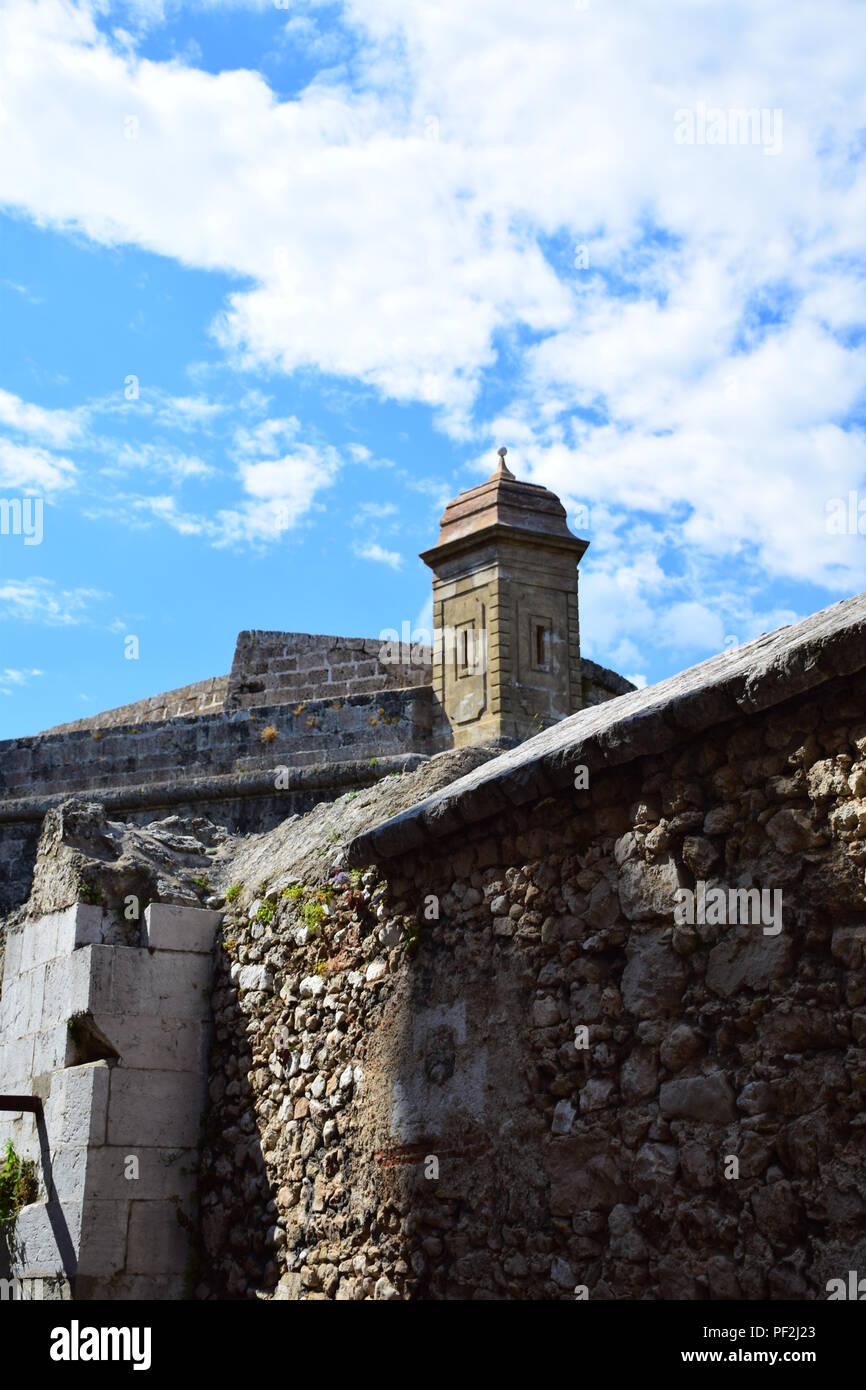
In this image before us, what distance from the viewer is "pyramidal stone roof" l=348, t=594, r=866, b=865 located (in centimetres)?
398

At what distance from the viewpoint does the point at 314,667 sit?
19.5m

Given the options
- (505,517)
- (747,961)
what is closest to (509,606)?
(505,517)

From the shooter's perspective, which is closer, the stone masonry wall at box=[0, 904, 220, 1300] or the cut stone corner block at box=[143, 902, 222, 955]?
the stone masonry wall at box=[0, 904, 220, 1300]

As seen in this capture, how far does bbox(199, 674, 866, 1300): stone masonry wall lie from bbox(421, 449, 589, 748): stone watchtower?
427 inches

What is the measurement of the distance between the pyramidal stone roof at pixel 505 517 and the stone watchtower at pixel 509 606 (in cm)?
1

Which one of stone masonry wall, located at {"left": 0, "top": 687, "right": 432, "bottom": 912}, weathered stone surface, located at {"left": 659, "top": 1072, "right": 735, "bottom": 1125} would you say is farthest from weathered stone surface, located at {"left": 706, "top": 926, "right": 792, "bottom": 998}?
stone masonry wall, located at {"left": 0, "top": 687, "right": 432, "bottom": 912}

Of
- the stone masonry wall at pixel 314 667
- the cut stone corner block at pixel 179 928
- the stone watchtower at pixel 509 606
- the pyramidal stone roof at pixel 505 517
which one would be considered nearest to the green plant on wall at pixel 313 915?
the cut stone corner block at pixel 179 928

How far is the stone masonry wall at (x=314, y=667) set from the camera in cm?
1914

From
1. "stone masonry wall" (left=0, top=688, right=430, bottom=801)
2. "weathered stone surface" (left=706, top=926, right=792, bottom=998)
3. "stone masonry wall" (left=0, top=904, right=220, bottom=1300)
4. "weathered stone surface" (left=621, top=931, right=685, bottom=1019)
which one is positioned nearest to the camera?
"weathered stone surface" (left=706, top=926, right=792, bottom=998)

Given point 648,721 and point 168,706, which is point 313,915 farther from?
point 168,706

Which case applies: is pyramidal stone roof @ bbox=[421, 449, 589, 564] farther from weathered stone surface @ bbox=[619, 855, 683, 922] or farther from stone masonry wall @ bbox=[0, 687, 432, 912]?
weathered stone surface @ bbox=[619, 855, 683, 922]
